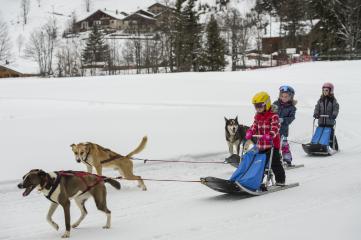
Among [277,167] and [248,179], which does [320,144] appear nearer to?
[277,167]

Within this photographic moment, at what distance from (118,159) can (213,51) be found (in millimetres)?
44826

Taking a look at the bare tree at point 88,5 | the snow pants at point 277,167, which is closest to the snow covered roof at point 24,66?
the bare tree at point 88,5

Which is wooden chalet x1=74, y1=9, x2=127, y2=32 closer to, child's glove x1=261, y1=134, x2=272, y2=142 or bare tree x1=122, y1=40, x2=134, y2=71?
bare tree x1=122, y1=40, x2=134, y2=71

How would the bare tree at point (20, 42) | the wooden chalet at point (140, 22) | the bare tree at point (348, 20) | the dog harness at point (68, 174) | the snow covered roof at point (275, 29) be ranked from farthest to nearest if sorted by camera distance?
1. the wooden chalet at point (140, 22)
2. the bare tree at point (20, 42)
3. the snow covered roof at point (275, 29)
4. the bare tree at point (348, 20)
5. the dog harness at point (68, 174)

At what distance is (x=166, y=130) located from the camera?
44.4 feet

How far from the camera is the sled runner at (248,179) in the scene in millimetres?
7254

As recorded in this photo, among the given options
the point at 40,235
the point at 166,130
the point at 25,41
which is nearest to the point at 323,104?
the point at 166,130

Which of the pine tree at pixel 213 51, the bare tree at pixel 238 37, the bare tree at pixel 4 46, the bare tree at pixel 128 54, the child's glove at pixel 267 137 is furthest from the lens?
the bare tree at pixel 4 46

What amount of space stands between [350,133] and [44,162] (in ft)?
30.2

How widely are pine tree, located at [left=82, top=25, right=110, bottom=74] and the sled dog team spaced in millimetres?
59104

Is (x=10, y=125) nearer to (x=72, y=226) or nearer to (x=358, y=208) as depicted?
(x=72, y=226)

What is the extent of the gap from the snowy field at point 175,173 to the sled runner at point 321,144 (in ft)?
0.87

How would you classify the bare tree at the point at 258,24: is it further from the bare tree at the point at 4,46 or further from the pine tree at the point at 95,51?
the bare tree at the point at 4,46

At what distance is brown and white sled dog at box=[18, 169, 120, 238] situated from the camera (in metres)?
5.43
